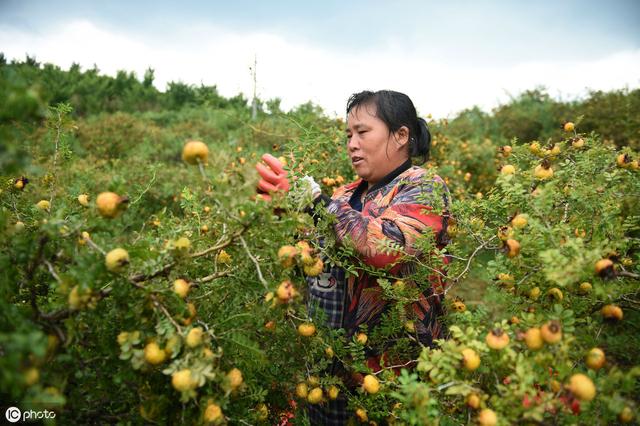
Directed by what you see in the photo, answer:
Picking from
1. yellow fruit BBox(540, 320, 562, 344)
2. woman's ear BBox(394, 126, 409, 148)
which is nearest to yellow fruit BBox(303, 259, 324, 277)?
yellow fruit BBox(540, 320, 562, 344)

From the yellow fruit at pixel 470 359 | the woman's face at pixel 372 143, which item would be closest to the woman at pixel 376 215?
the woman's face at pixel 372 143

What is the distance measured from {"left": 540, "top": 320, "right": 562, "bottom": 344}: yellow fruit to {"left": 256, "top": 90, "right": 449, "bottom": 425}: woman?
0.55 metres

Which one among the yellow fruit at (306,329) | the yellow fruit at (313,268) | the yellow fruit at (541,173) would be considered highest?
the yellow fruit at (541,173)

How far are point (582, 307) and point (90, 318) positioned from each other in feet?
4.62

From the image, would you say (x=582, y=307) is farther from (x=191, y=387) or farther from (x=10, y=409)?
(x=10, y=409)

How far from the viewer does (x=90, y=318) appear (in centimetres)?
92

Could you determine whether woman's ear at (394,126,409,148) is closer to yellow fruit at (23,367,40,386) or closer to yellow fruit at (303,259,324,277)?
yellow fruit at (303,259,324,277)

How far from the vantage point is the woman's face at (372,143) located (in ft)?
5.78

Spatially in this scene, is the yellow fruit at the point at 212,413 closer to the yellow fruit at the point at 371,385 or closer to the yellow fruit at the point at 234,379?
the yellow fruit at the point at 234,379

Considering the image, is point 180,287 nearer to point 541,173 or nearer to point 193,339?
point 193,339

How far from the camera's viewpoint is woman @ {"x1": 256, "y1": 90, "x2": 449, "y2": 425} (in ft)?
4.57

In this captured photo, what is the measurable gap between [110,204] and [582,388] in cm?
116

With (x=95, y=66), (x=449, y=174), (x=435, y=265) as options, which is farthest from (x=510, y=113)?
(x=95, y=66)

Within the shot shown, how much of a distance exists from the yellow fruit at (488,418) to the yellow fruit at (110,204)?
0.99m
